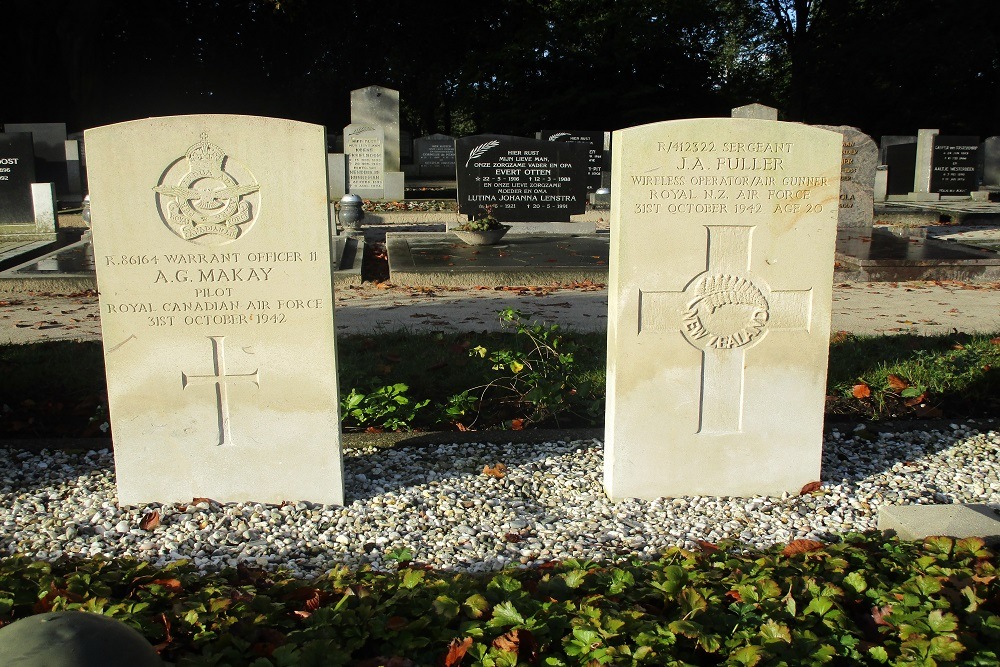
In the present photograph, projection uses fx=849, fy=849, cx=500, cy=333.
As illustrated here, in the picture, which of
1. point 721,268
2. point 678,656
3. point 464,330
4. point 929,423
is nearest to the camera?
point 678,656

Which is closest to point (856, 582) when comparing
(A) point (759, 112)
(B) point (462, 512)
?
(B) point (462, 512)

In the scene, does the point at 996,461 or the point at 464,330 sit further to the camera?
the point at 464,330

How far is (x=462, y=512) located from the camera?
13.1ft

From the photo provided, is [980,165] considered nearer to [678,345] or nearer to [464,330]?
[464,330]

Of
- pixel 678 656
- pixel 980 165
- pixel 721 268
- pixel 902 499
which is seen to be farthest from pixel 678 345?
pixel 980 165

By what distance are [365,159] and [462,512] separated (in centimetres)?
1863

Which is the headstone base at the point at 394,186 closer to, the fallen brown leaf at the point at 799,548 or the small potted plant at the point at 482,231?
the small potted plant at the point at 482,231

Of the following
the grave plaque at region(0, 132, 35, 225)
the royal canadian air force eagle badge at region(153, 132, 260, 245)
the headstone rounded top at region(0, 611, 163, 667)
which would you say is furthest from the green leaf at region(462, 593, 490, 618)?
the grave plaque at region(0, 132, 35, 225)

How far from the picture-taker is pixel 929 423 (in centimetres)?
505

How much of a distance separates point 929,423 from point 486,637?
11.9 ft

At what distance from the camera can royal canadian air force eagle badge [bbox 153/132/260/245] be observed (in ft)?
12.2

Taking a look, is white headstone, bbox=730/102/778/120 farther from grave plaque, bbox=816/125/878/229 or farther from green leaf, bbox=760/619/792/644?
green leaf, bbox=760/619/792/644

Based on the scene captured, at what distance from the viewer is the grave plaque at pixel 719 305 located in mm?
3885

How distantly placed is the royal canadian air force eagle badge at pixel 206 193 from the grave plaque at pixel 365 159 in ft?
58.4
